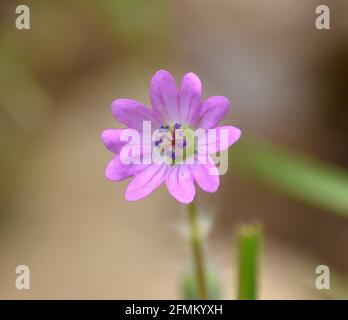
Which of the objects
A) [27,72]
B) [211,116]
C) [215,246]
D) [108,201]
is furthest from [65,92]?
[211,116]

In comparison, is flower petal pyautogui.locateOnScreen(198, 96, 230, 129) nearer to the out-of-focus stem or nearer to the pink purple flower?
the pink purple flower

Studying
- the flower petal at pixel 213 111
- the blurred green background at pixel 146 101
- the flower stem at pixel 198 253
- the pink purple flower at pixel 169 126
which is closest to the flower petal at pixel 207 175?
the pink purple flower at pixel 169 126

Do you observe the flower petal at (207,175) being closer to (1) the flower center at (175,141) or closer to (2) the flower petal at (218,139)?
(2) the flower petal at (218,139)

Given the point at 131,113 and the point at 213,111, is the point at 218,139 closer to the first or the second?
the point at 213,111

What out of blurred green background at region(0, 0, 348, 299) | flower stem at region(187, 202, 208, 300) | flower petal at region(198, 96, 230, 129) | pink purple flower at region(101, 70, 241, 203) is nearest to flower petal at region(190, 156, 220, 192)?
pink purple flower at region(101, 70, 241, 203)

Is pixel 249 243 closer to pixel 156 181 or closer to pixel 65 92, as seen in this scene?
pixel 156 181

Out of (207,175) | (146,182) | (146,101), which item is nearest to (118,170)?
(146,182)
